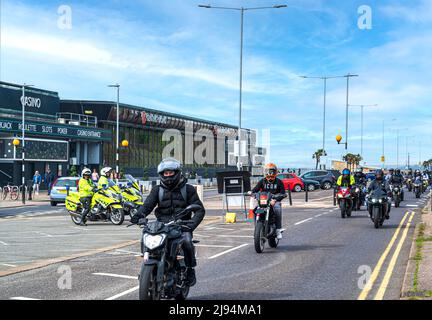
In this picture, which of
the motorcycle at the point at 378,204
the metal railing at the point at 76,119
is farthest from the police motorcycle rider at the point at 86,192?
the metal railing at the point at 76,119

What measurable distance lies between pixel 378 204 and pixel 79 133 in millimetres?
42055

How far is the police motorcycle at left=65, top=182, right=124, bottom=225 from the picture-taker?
65.3 ft

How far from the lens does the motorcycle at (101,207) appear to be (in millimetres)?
19906

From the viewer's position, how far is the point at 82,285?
9.12m

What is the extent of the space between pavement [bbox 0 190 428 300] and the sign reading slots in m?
28.5

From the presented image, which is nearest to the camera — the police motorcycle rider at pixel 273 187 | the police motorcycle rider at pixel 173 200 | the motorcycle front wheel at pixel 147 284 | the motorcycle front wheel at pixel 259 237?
the motorcycle front wheel at pixel 147 284

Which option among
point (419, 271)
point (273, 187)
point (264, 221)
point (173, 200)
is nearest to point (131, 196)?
point (273, 187)

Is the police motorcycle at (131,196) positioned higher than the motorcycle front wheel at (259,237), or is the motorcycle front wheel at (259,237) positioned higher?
the police motorcycle at (131,196)

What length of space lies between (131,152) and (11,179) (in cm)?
2624

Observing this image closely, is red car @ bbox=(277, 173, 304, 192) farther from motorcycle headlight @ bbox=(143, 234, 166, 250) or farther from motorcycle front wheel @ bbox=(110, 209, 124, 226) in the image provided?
motorcycle headlight @ bbox=(143, 234, 166, 250)

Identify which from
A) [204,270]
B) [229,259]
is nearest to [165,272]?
[204,270]

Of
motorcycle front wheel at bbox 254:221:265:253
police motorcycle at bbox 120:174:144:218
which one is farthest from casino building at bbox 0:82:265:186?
motorcycle front wheel at bbox 254:221:265:253

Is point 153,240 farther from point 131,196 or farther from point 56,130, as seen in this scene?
point 56,130

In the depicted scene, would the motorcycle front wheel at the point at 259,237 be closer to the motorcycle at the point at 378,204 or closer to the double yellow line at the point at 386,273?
the double yellow line at the point at 386,273
